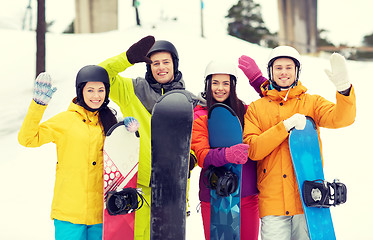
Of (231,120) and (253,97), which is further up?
(253,97)

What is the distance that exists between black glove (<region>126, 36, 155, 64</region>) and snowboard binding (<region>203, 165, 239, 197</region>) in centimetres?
92

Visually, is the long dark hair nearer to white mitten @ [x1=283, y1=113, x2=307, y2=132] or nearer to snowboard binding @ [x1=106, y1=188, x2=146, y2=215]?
white mitten @ [x1=283, y1=113, x2=307, y2=132]

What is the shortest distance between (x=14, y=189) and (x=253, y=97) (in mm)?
5144

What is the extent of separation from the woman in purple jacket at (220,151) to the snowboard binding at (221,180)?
58mm

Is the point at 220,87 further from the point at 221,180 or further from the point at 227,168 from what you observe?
the point at 221,180

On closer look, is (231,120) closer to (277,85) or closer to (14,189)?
(277,85)

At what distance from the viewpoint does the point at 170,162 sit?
2.62 m

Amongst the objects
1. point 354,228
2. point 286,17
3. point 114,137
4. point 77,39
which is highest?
point 286,17

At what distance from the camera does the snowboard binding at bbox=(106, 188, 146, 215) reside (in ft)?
9.03

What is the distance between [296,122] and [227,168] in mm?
607

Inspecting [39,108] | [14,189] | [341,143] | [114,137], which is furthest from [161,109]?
[341,143]

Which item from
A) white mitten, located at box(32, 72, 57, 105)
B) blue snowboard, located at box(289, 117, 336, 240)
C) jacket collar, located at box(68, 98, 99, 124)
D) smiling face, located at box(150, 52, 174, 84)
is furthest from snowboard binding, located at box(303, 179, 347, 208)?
white mitten, located at box(32, 72, 57, 105)

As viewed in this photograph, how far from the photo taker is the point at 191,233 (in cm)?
498

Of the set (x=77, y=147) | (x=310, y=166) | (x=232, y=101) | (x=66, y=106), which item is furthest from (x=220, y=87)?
(x=66, y=106)
